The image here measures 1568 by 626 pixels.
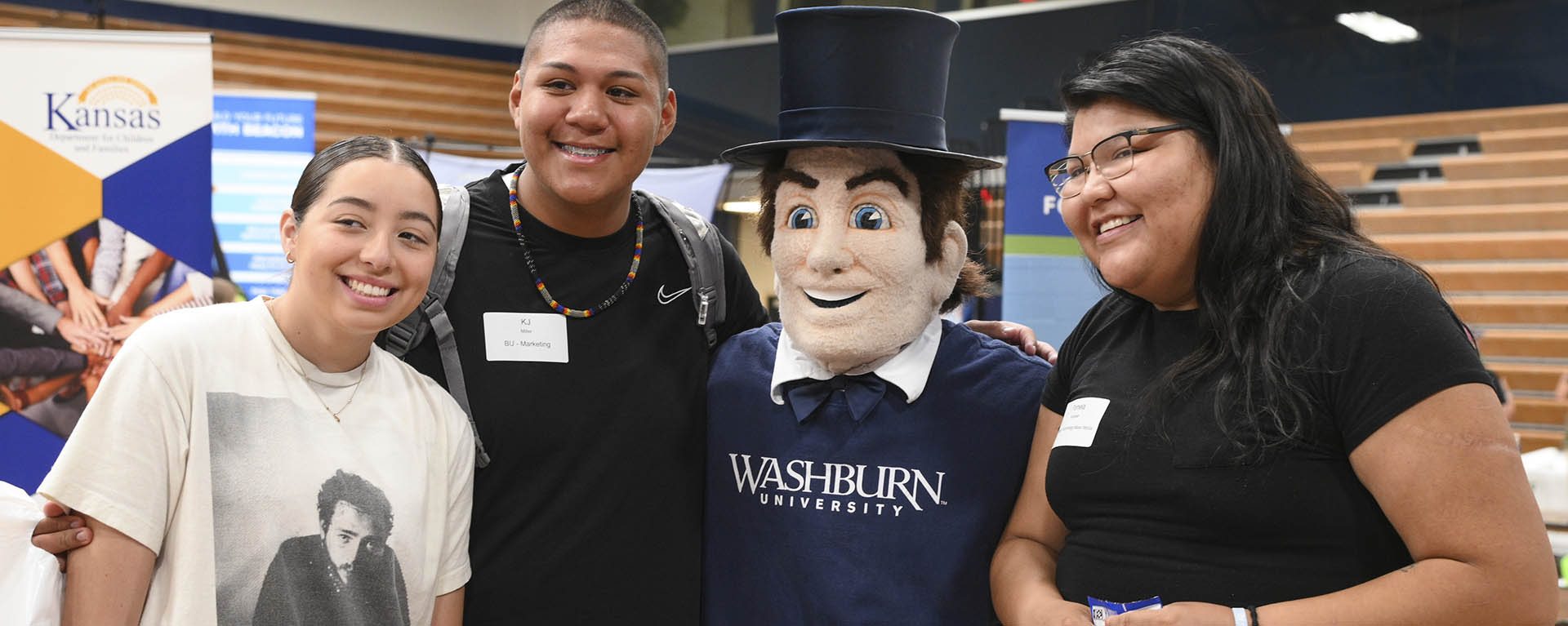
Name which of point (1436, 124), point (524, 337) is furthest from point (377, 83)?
point (524, 337)

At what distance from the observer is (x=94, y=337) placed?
378 centimetres

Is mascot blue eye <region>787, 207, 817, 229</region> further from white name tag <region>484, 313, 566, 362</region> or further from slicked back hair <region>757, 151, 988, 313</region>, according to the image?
white name tag <region>484, 313, 566, 362</region>

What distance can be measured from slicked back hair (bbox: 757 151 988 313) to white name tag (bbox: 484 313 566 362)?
1.33ft

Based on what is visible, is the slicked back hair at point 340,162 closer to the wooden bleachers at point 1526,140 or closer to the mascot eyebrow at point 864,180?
the mascot eyebrow at point 864,180

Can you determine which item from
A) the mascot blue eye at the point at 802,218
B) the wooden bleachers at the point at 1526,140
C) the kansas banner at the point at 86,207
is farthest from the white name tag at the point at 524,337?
the wooden bleachers at the point at 1526,140

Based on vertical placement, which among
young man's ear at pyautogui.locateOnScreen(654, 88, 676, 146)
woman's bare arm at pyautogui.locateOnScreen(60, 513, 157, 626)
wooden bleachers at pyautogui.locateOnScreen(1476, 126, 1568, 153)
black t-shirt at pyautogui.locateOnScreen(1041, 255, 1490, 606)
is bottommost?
woman's bare arm at pyautogui.locateOnScreen(60, 513, 157, 626)

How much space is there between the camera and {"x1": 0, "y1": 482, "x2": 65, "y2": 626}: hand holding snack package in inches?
56.4

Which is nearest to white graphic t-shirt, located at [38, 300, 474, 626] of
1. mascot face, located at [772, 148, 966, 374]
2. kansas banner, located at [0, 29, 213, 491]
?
mascot face, located at [772, 148, 966, 374]

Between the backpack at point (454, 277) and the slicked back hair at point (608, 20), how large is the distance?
9.9 inches

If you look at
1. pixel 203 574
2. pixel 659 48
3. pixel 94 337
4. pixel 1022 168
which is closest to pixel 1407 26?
pixel 1022 168

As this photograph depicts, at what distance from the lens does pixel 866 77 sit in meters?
1.94

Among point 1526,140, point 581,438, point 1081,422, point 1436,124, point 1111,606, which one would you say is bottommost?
point 1111,606

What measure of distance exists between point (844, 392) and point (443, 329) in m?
0.67

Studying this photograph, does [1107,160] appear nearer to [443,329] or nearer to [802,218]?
Answer: [802,218]
